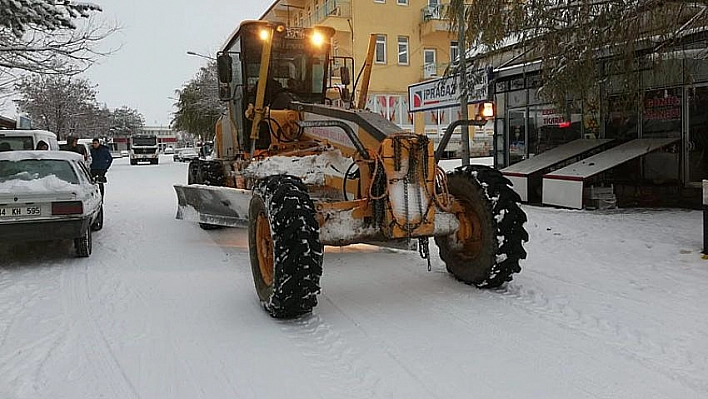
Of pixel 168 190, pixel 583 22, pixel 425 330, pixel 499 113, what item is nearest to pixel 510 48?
pixel 583 22

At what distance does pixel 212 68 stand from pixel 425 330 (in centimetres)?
3980

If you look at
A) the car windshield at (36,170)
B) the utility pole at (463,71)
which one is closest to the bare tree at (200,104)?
the utility pole at (463,71)

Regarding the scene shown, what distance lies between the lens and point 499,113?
54.9 feet

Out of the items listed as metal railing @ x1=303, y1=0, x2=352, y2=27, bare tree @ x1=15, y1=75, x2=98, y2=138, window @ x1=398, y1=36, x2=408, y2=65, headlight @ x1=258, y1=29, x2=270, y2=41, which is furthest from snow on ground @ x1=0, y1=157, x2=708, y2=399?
bare tree @ x1=15, y1=75, x2=98, y2=138

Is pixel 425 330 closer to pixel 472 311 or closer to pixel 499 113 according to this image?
pixel 472 311

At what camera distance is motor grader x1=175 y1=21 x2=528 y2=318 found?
209 inches

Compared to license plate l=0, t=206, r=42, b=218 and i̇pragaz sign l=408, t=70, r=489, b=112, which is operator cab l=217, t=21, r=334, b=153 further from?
i̇pragaz sign l=408, t=70, r=489, b=112

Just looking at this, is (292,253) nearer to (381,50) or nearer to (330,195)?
(330,195)

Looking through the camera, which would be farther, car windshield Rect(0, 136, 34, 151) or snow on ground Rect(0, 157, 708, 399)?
car windshield Rect(0, 136, 34, 151)

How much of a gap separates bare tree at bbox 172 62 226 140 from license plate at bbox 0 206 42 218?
3205cm

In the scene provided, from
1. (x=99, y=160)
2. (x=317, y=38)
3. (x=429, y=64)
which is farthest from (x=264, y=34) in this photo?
(x=429, y=64)

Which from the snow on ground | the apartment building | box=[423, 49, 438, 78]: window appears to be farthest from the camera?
box=[423, 49, 438, 78]: window

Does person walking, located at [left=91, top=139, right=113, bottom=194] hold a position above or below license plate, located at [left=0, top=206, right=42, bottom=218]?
above

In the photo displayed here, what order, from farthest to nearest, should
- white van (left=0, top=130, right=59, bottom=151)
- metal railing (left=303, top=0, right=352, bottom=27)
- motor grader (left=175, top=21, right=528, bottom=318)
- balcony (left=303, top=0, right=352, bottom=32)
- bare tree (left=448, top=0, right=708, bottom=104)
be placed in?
metal railing (left=303, top=0, right=352, bottom=27), balcony (left=303, top=0, right=352, bottom=32), white van (left=0, top=130, right=59, bottom=151), bare tree (left=448, top=0, right=708, bottom=104), motor grader (left=175, top=21, right=528, bottom=318)
